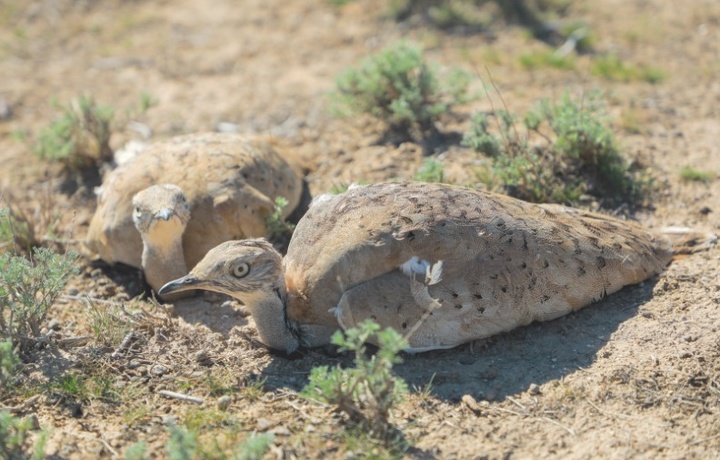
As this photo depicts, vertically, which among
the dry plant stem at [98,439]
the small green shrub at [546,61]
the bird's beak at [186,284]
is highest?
the bird's beak at [186,284]

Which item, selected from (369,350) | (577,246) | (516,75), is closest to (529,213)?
(577,246)

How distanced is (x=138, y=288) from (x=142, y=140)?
2.50m

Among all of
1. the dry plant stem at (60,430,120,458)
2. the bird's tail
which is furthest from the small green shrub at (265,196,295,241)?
the bird's tail

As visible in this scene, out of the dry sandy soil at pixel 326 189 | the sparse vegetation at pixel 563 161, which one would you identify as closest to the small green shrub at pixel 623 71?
the dry sandy soil at pixel 326 189

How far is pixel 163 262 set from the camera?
605 centimetres

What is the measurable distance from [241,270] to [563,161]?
3161 millimetres

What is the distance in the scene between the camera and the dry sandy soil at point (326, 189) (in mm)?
4812

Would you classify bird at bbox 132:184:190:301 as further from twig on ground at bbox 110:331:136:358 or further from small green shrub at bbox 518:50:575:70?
small green shrub at bbox 518:50:575:70

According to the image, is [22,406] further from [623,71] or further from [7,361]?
[623,71]

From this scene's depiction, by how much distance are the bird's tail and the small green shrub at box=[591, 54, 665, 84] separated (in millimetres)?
3154

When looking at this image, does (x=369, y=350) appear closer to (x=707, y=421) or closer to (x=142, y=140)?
(x=707, y=421)

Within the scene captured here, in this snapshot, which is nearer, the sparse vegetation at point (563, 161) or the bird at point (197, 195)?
the bird at point (197, 195)

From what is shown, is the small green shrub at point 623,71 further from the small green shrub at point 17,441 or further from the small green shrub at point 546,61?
the small green shrub at point 17,441

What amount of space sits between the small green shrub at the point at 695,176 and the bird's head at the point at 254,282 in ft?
12.0
